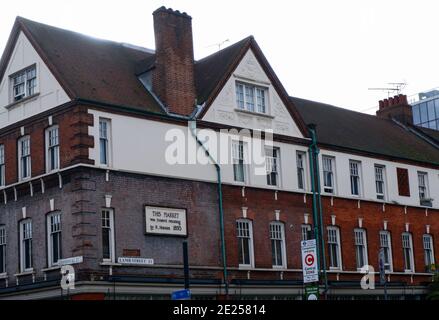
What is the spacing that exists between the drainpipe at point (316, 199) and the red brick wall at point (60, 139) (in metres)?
13.1

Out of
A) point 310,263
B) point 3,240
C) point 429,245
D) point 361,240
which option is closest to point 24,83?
point 3,240

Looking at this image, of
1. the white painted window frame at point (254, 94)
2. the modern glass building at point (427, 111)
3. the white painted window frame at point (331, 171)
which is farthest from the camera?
the modern glass building at point (427, 111)

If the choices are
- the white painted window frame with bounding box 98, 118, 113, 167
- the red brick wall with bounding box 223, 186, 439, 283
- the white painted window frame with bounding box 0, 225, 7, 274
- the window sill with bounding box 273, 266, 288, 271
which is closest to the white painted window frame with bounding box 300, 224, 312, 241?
the red brick wall with bounding box 223, 186, 439, 283

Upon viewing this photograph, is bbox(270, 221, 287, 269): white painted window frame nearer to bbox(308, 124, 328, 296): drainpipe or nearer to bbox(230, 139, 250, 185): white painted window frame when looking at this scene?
bbox(308, 124, 328, 296): drainpipe

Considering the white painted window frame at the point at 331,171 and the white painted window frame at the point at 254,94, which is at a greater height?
the white painted window frame at the point at 254,94

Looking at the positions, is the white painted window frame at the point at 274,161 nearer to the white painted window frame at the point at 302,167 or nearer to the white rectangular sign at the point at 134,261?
the white painted window frame at the point at 302,167

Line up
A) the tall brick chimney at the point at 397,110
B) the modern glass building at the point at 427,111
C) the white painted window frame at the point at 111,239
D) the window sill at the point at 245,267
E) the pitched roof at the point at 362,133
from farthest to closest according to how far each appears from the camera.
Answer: the modern glass building at the point at 427,111 → the tall brick chimney at the point at 397,110 → the pitched roof at the point at 362,133 → the window sill at the point at 245,267 → the white painted window frame at the point at 111,239

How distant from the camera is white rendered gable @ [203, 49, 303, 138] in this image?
37.3 metres

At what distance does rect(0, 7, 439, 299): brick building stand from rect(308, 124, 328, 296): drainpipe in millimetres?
76

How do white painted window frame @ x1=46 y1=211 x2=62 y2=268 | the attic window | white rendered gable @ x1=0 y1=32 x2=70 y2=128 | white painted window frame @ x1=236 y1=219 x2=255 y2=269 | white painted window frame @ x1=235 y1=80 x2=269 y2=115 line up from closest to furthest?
white painted window frame @ x1=46 y1=211 x2=62 y2=268
white rendered gable @ x1=0 y1=32 x2=70 y2=128
the attic window
white painted window frame @ x1=236 y1=219 x2=255 y2=269
white painted window frame @ x1=235 y1=80 x2=269 y2=115

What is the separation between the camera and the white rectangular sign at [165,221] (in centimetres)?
3328

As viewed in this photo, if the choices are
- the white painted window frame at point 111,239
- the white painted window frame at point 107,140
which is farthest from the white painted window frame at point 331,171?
the white painted window frame at point 111,239

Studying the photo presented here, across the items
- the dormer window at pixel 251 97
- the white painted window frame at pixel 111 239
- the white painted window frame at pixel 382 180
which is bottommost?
the white painted window frame at pixel 111 239
